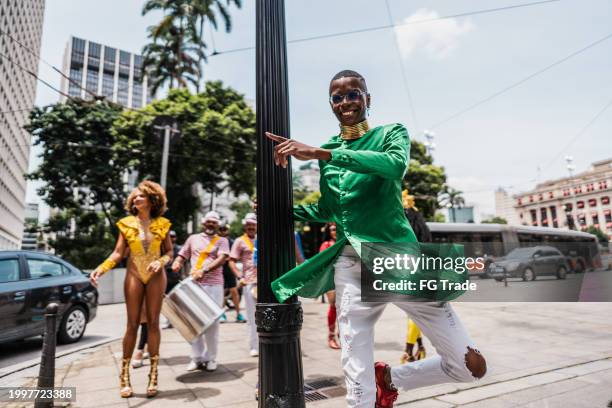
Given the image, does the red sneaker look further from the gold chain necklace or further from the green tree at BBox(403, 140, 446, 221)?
the green tree at BBox(403, 140, 446, 221)

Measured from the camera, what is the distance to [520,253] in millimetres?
2139

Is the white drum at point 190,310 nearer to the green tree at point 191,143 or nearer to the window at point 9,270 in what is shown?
the window at point 9,270

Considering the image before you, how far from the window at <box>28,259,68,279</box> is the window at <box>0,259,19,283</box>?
24 cm

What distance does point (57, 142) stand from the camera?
2283 centimetres

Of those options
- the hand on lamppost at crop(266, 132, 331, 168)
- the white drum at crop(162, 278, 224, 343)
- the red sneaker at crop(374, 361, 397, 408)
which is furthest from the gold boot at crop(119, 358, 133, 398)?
the hand on lamppost at crop(266, 132, 331, 168)

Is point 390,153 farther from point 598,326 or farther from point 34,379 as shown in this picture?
point 598,326

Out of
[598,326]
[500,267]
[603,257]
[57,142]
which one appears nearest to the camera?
[500,267]

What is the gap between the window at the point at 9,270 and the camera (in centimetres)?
576

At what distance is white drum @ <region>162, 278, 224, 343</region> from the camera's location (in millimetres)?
4043

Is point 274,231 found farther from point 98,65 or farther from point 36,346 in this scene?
point 98,65

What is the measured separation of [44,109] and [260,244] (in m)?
26.2

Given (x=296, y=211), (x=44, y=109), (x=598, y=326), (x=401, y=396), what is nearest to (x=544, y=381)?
(x=401, y=396)

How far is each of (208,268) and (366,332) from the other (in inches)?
123

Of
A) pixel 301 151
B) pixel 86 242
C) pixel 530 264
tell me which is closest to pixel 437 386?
pixel 530 264
